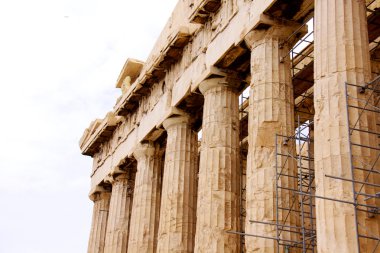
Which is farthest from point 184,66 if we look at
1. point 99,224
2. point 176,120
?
point 99,224

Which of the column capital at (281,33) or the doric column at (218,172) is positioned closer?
the column capital at (281,33)

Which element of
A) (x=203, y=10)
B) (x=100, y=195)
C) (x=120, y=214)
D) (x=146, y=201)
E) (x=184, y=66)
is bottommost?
(x=146, y=201)

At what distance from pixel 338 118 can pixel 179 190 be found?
9528 millimetres

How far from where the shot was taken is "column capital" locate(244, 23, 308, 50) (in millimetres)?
16891

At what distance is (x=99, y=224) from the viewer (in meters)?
31.0

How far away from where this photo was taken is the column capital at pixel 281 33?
1689 centimetres

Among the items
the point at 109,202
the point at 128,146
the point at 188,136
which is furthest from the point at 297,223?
the point at 109,202

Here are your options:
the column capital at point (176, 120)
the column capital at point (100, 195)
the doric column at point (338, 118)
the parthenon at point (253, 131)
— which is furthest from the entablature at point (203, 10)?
the column capital at point (100, 195)

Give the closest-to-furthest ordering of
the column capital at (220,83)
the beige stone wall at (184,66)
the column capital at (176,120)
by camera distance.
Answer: the beige stone wall at (184,66), the column capital at (220,83), the column capital at (176,120)

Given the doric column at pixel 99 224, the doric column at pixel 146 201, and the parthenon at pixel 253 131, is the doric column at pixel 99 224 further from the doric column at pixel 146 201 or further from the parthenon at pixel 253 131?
the doric column at pixel 146 201

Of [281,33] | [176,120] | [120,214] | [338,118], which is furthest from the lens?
[120,214]

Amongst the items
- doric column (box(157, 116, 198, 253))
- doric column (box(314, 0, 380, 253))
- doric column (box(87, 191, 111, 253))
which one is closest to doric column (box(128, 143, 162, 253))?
doric column (box(157, 116, 198, 253))

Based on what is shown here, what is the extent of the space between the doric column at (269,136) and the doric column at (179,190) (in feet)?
18.0

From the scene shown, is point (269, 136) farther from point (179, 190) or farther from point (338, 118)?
point (179, 190)
